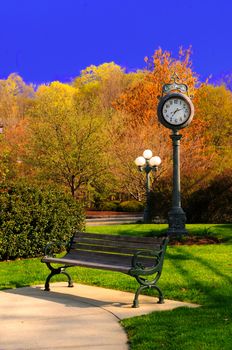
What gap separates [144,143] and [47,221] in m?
20.1

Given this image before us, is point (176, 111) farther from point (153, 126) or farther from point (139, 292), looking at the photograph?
point (153, 126)

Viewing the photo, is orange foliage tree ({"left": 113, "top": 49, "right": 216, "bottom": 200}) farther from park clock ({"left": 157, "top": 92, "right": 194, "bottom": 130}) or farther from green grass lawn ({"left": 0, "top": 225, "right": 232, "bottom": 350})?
green grass lawn ({"left": 0, "top": 225, "right": 232, "bottom": 350})

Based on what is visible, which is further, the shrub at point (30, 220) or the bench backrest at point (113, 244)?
the shrub at point (30, 220)

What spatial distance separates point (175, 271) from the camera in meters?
8.96

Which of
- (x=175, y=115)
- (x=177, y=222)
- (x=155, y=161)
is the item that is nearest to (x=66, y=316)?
(x=177, y=222)

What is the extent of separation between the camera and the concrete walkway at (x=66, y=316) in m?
4.86

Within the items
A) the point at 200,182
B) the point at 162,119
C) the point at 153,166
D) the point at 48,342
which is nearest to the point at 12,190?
the point at 162,119

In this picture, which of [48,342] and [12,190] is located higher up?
[12,190]

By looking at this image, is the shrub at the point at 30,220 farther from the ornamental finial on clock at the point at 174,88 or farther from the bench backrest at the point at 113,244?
the ornamental finial on clock at the point at 174,88

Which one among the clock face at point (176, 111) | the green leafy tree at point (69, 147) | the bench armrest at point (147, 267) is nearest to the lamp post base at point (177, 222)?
the clock face at point (176, 111)

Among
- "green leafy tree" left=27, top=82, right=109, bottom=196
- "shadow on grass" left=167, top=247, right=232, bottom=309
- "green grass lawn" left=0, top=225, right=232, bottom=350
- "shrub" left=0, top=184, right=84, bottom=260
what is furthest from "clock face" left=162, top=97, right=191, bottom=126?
"green leafy tree" left=27, top=82, right=109, bottom=196

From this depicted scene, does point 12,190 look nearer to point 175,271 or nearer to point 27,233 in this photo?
point 27,233

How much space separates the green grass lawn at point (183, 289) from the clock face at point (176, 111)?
3.63 meters

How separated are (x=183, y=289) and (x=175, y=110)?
7532 mm
